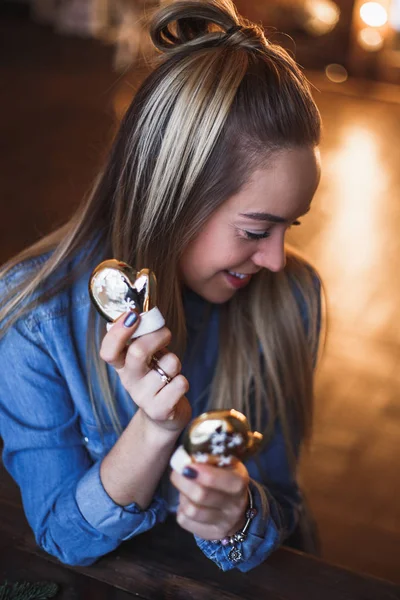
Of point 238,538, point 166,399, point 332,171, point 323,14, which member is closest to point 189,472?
point 166,399

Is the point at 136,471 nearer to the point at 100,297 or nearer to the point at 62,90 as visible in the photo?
the point at 100,297

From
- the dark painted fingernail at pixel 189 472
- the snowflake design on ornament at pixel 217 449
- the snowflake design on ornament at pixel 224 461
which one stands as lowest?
the dark painted fingernail at pixel 189 472

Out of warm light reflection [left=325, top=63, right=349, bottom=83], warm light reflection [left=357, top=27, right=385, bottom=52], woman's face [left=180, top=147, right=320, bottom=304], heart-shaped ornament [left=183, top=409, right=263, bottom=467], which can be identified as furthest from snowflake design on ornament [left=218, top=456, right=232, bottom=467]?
warm light reflection [left=357, top=27, right=385, bottom=52]

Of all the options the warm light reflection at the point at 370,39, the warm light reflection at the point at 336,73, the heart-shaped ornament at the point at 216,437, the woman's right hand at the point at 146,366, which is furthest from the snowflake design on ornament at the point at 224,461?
the warm light reflection at the point at 370,39

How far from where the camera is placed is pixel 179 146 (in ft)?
3.31

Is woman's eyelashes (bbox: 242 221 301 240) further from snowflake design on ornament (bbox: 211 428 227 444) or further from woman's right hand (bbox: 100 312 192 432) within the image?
snowflake design on ornament (bbox: 211 428 227 444)

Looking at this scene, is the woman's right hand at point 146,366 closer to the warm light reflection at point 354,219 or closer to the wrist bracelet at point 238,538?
the wrist bracelet at point 238,538

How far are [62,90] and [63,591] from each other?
4369 mm

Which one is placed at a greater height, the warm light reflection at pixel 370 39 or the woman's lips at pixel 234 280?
the warm light reflection at pixel 370 39

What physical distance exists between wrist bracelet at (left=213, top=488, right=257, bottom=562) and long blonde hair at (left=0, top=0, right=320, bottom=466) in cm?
26

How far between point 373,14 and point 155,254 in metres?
5.32

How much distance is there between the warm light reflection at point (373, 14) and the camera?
5.84m

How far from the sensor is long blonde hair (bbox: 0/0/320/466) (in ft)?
3.31

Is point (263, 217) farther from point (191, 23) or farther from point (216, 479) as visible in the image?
point (216, 479)
